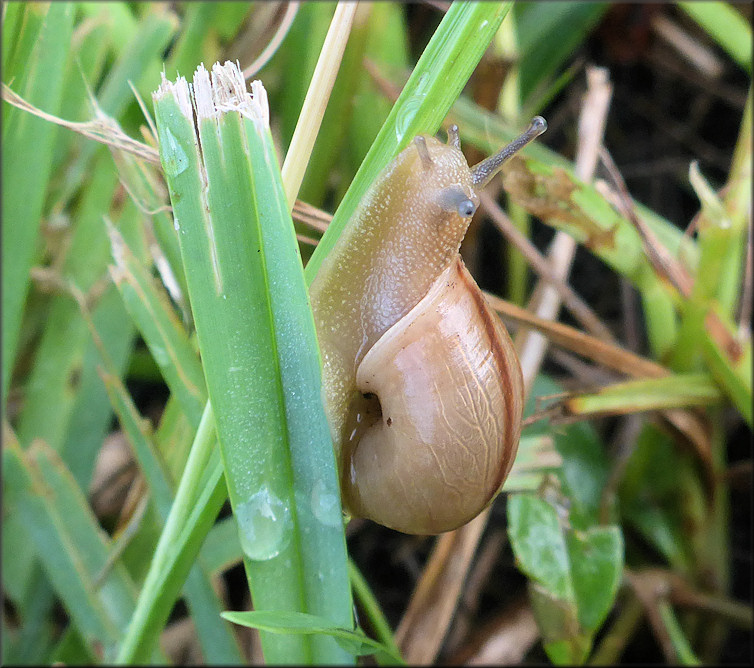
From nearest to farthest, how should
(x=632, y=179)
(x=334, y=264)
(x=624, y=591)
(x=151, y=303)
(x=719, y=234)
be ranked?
(x=334, y=264)
(x=151, y=303)
(x=719, y=234)
(x=624, y=591)
(x=632, y=179)

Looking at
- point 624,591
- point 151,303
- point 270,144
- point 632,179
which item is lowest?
point 624,591

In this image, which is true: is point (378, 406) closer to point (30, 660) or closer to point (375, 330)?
point (375, 330)

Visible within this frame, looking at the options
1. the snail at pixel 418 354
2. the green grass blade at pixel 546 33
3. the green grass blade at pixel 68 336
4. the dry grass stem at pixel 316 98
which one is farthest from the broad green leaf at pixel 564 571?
the green grass blade at pixel 546 33

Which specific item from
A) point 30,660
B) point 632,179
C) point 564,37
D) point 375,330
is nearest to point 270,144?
point 375,330

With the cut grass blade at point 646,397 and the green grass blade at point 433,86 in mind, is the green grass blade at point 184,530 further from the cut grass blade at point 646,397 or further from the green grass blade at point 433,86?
the cut grass blade at point 646,397

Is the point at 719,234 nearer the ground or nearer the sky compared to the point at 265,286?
nearer the sky

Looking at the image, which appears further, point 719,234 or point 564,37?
point 564,37
